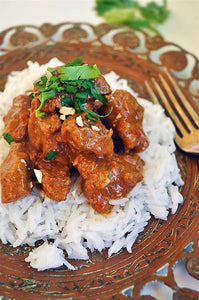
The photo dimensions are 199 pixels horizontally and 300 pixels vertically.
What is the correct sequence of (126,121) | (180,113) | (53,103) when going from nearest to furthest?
1. (53,103)
2. (126,121)
3. (180,113)

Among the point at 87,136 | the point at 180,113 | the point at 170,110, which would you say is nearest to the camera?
the point at 87,136

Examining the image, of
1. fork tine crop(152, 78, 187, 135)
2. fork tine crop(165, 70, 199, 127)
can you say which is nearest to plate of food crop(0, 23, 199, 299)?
fork tine crop(152, 78, 187, 135)

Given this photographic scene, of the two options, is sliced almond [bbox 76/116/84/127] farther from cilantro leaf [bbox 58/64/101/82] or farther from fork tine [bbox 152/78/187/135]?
fork tine [bbox 152/78/187/135]

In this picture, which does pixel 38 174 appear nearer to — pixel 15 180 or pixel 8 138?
pixel 15 180

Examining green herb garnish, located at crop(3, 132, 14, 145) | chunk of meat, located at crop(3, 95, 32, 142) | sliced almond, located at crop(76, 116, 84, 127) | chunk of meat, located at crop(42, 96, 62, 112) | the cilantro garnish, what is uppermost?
the cilantro garnish

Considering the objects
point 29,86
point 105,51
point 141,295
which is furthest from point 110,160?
point 105,51

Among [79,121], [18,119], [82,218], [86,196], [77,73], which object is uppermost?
[77,73]

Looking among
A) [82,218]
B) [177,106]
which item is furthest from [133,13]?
[82,218]

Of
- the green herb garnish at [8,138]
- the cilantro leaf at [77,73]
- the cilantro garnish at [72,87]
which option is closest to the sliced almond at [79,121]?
the cilantro garnish at [72,87]
